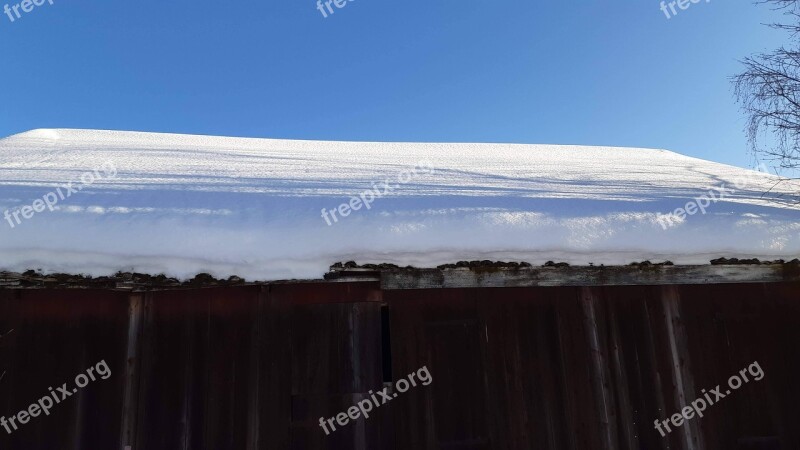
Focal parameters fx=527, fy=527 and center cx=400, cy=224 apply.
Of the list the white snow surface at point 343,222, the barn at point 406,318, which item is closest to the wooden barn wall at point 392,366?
the barn at point 406,318

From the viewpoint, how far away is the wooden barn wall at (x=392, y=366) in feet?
13.5

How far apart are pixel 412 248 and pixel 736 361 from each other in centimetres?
313

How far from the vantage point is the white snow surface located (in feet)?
11.1

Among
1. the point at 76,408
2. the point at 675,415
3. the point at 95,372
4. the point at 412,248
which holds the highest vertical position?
the point at 412,248

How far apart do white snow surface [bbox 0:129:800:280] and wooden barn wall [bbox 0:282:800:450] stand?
83 centimetres

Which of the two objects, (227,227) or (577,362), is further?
(577,362)

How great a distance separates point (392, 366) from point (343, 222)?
135 cm

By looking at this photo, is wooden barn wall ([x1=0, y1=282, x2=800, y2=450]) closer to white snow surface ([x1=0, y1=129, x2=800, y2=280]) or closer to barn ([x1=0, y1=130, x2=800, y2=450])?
barn ([x1=0, y1=130, x2=800, y2=450])

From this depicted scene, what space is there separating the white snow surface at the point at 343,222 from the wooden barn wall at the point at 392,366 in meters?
0.83

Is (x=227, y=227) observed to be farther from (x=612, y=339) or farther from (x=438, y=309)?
(x=612, y=339)

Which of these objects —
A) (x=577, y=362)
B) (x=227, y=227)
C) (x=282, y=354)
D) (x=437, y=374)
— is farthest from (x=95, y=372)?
(x=577, y=362)

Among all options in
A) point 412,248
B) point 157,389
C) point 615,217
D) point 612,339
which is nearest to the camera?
point 412,248

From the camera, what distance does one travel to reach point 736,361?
4496 mm

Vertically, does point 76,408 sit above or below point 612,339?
below
